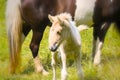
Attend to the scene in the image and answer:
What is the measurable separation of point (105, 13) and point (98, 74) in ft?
6.63

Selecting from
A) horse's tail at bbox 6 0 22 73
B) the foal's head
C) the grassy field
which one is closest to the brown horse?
horse's tail at bbox 6 0 22 73

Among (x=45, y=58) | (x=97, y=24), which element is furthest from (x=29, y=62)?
(x=97, y=24)

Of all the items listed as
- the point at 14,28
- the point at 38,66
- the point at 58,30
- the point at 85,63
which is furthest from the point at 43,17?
the point at 58,30

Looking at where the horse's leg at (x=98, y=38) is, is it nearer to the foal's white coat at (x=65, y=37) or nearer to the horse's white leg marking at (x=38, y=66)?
the horse's white leg marking at (x=38, y=66)

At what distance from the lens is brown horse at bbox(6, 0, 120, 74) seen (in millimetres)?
7129

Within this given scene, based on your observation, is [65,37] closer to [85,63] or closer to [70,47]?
[70,47]

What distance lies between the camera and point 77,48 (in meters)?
5.75

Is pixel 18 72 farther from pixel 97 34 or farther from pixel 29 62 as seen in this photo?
pixel 97 34

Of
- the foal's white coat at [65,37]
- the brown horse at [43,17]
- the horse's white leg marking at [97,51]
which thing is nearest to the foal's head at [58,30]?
the foal's white coat at [65,37]

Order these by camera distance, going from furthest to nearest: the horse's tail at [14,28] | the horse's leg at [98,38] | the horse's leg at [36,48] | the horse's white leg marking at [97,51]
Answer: the horse's leg at [98,38], the horse's white leg marking at [97,51], the horse's leg at [36,48], the horse's tail at [14,28]

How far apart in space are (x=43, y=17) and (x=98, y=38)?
45.8 inches

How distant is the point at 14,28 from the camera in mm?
7125

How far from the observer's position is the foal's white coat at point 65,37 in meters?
5.34

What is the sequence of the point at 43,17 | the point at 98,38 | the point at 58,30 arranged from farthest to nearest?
the point at 98,38
the point at 43,17
the point at 58,30
